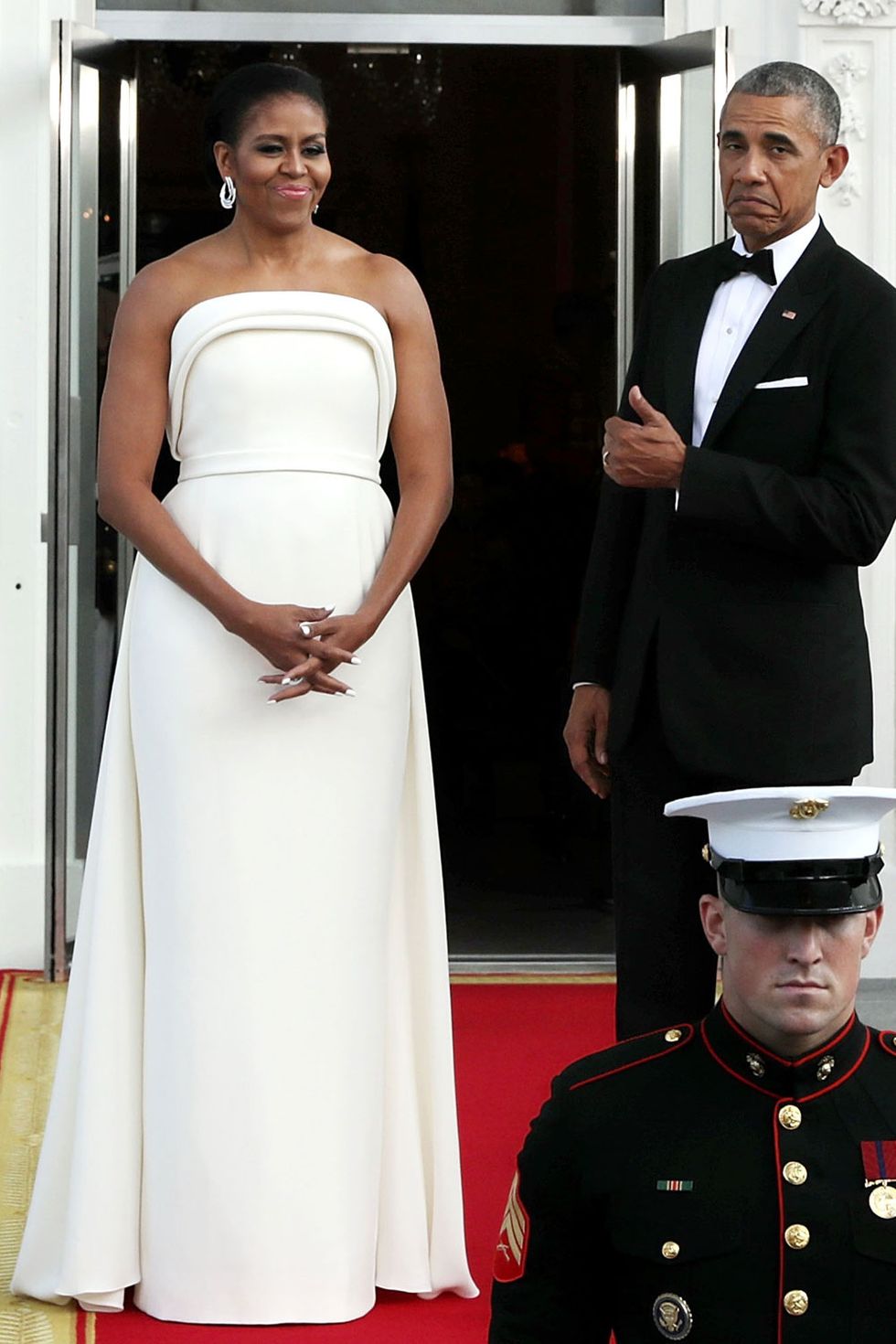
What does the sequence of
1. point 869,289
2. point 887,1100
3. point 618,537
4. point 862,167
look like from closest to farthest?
point 887,1100
point 869,289
point 618,537
point 862,167

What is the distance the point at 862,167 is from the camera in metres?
5.14

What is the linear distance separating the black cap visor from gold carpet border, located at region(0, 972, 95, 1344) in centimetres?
136

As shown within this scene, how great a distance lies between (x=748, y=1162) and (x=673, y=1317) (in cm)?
13

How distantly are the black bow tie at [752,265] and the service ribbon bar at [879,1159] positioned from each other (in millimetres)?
1240

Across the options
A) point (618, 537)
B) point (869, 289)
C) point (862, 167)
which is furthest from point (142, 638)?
point (862, 167)

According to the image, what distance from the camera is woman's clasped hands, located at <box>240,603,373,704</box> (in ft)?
8.64

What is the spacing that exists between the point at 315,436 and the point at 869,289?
76 cm

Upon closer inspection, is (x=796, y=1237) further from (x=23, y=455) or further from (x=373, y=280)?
(x=23, y=455)

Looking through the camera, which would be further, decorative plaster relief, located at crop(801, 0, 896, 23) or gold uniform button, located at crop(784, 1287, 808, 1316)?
decorative plaster relief, located at crop(801, 0, 896, 23)

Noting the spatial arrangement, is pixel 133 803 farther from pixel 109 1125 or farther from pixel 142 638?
pixel 109 1125

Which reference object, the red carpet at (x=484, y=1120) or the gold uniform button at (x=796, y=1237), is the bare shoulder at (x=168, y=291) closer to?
the red carpet at (x=484, y=1120)

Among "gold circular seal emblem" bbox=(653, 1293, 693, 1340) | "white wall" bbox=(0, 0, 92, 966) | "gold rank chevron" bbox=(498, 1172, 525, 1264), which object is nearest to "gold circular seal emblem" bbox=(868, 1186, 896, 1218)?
"gold circular seal emblem" bbox=(653, 1293, 693, 1340)

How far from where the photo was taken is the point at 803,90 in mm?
2469

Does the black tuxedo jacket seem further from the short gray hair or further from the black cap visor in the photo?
the black cap visor
